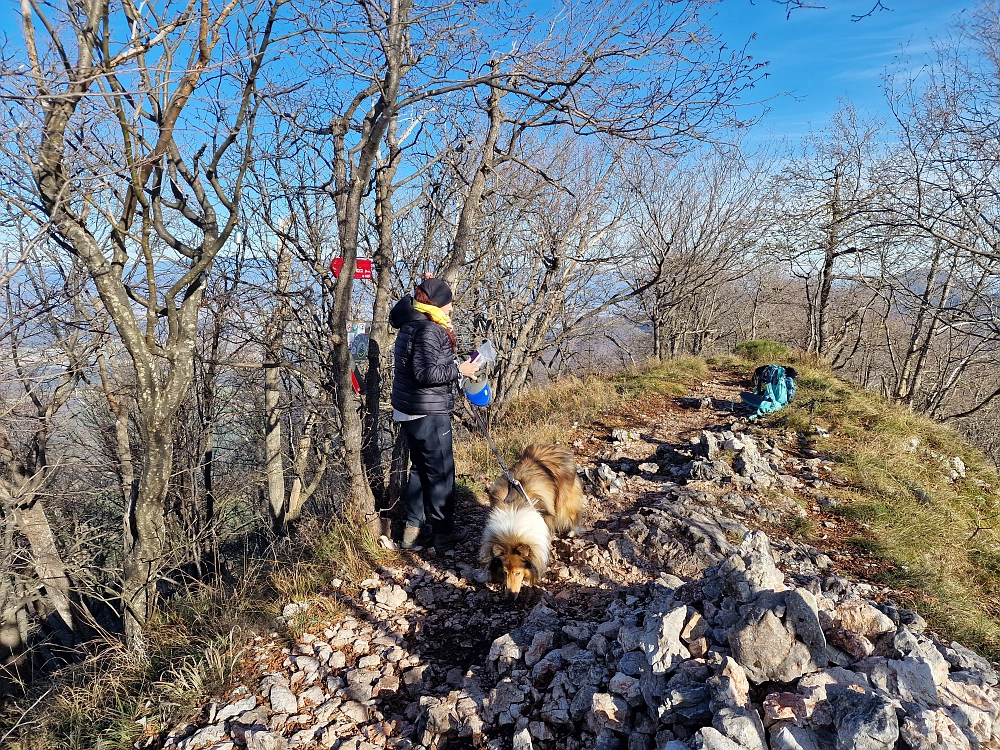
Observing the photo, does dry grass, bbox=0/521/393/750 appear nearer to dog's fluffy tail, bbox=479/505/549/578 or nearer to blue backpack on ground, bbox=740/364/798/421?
dog's fluffy tail, bbox=479/505/549/578

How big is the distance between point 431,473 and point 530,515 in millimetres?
1003

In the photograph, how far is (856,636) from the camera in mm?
2871

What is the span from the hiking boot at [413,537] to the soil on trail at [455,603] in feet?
0.29

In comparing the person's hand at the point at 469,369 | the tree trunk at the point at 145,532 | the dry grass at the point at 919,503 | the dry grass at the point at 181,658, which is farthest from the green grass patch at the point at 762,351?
the tree trunk at the point at 145,532

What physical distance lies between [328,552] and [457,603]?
4.27ft

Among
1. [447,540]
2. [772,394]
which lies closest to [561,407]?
[772,394]

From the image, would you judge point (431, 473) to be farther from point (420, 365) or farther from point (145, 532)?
point (145, 532)

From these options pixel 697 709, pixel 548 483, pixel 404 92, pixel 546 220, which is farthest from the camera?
pixel 546 220

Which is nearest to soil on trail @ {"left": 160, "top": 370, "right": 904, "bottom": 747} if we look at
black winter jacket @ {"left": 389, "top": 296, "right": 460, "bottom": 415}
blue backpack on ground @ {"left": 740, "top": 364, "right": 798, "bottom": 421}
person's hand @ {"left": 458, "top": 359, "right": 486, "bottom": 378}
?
black winter jacket @ {"left": 389, "top": 296, "right": 460, "bottom": 415}

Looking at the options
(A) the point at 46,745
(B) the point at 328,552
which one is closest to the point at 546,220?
(B) the point at 328,552

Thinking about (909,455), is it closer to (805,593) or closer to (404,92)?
(805,593)

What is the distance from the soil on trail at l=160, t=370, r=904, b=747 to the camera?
3.40 m

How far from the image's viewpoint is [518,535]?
4.19 metres

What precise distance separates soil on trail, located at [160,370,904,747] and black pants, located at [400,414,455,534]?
342mm
